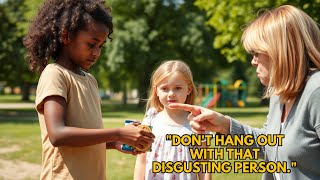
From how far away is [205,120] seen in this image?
309cm

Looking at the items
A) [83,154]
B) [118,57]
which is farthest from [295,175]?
[118,57]

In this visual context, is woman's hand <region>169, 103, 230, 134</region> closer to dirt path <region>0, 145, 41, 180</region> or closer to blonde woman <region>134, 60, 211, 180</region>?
blonde woman <region>134, 60, 211, 180</region>

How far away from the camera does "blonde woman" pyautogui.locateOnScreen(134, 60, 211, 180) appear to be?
352cm

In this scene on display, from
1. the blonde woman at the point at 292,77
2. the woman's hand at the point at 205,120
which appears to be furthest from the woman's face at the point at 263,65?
the woman's hand at the point at 205,120

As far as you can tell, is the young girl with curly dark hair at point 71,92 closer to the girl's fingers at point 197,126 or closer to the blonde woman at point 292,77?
the girl's fingers at point 197,126

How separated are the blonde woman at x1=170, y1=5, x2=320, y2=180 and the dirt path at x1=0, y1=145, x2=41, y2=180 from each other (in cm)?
488

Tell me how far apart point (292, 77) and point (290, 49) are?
177 mm

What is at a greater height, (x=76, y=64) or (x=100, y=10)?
(x=100, y=10)

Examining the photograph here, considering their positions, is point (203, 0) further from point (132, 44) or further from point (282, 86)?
point (282, 86)

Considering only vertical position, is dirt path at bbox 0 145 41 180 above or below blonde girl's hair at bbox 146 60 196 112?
below

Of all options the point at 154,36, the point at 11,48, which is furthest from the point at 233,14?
the point at 11,48

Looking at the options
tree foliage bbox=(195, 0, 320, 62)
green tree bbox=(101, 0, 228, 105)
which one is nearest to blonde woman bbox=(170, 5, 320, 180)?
tree foliage bbox=(195, 0, 320, 62)

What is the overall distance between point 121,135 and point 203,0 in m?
15.4

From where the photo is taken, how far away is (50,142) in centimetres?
268
